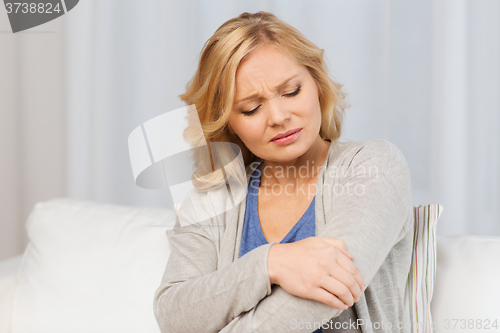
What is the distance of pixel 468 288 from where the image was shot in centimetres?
105

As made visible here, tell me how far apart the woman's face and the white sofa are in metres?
0.50

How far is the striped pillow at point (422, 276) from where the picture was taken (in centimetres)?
104

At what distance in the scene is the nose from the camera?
0.97m

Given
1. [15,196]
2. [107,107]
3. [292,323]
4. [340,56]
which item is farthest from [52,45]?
[292,323]

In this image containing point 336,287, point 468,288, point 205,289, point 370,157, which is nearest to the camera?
point 336,287

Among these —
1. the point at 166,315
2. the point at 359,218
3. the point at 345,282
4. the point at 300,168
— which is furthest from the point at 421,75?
the point at 166,315

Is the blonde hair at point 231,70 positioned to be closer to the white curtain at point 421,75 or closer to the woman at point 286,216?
the woman at point 286,216

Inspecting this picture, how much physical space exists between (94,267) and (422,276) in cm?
95

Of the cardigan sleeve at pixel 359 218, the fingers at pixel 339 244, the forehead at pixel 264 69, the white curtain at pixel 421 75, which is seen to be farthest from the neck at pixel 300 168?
the white curtain at pixel 421 75

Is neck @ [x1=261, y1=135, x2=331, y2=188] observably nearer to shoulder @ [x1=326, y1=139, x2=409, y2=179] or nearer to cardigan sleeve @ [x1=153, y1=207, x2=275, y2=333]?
shoulder @ [x1=326, y1=139, x2=409, y2=179]

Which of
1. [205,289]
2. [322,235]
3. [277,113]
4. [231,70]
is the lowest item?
[205,289]

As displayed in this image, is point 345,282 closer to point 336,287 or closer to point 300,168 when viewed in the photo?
point 336,287

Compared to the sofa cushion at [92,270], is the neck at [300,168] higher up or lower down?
higher up

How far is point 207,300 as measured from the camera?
833 mm
